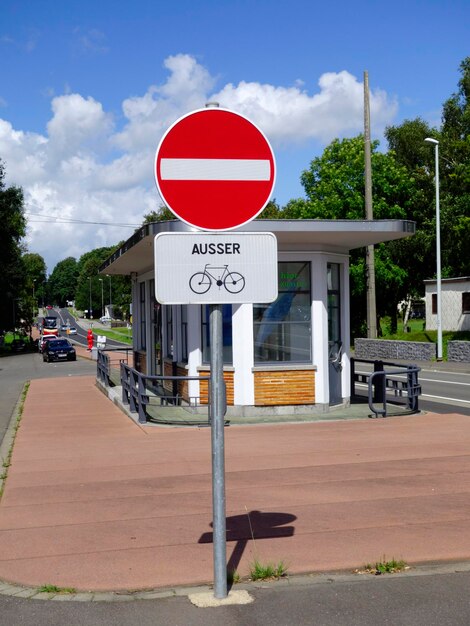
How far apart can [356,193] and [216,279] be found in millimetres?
43798

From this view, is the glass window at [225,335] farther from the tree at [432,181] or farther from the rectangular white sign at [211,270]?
the tree at [432,181]

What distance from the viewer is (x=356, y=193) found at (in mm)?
47250

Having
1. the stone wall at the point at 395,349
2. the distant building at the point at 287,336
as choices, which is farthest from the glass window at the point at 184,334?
the stone wall at the point at 395,349

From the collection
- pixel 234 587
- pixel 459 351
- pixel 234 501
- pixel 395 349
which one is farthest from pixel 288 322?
pixel 395 349

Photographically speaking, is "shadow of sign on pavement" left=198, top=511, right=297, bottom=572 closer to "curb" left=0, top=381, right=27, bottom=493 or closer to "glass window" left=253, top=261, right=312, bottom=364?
"curb" left=0, top=381, right=27, bottom=493

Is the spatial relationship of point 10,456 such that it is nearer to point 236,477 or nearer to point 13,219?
point 236,477

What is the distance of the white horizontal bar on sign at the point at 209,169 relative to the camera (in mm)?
4633

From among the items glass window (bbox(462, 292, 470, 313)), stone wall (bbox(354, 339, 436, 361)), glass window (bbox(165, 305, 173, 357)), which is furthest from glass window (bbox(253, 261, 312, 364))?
glass window (bbox(462, 292, 470, 313))

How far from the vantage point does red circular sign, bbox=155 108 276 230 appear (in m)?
4.62

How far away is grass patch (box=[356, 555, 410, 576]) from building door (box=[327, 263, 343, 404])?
9599 mm

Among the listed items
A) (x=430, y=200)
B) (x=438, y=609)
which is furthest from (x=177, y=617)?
(x=430, y=200)

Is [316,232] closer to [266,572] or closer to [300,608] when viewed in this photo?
[266,572]

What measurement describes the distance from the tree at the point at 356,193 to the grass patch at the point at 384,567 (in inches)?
1624

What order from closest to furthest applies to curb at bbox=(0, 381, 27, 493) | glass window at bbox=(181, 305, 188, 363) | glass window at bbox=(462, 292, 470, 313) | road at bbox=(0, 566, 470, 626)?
road at bbox=(0, 566, 470, 626), curb at bbox=(0, 381, 27, 493), glass window at bbox=(181, 305, 188, 363), glass window at bbox=(462, 292, 470, 313)
